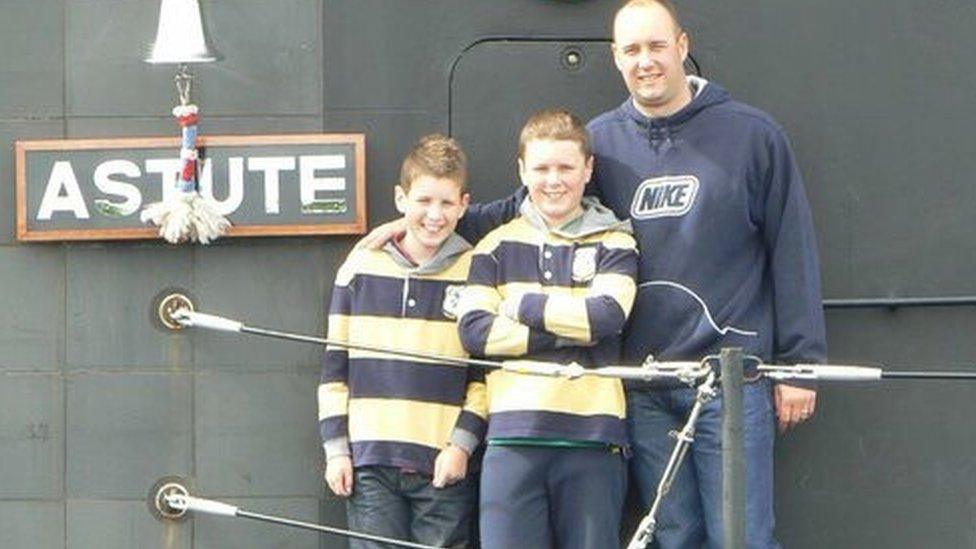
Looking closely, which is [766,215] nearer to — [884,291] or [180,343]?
[884,291]

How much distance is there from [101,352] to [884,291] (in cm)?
190


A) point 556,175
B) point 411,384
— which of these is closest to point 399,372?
point 411,384

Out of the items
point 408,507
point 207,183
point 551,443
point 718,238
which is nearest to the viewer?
point 551,443

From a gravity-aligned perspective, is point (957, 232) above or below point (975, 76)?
below

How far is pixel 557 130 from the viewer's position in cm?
517

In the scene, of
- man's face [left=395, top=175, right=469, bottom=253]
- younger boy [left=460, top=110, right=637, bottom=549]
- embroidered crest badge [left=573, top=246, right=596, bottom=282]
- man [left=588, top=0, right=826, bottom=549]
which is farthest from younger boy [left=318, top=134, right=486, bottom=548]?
man [left=588, top=0, right=826, bottom=549]

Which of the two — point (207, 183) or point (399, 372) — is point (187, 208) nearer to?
point (207, 183)

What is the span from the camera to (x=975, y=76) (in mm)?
5512

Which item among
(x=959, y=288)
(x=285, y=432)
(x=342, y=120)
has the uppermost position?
(x=342, y=120)

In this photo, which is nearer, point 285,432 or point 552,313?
point 552,313

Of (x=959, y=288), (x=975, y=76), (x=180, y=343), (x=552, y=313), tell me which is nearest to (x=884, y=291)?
(x=959, y=288)

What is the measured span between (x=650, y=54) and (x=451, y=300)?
0.73 meters

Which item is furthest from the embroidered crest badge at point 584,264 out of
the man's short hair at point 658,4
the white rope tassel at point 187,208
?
the white rope tassel at point 187,208

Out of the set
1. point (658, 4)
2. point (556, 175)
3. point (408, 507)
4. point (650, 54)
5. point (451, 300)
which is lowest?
point (408, 507)
